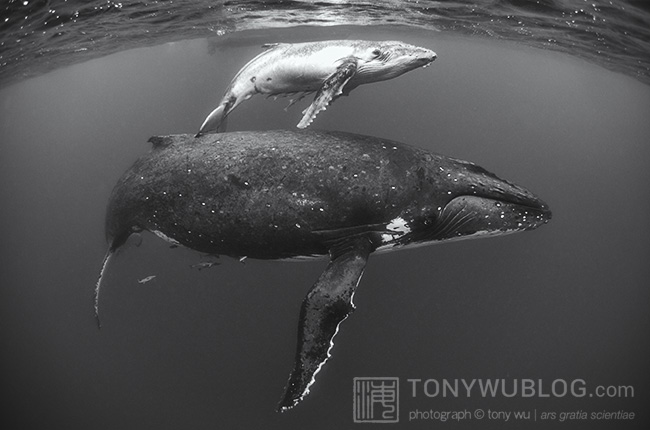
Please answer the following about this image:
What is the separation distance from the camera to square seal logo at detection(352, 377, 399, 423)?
9024 mm

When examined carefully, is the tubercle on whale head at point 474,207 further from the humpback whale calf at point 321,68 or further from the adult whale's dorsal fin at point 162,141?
the adult whale's dorsal fin at point 162,141

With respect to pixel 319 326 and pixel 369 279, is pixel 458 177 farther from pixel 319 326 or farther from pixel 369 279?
pixel 369 279

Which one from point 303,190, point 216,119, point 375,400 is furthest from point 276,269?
point 303,190

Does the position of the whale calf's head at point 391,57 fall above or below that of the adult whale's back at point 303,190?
above

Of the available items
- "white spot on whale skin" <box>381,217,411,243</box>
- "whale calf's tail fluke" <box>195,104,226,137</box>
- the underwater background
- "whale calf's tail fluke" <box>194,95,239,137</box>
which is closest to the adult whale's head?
"whale calf's tail fluke" <box>194,95,239,137</box>

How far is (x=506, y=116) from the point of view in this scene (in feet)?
102

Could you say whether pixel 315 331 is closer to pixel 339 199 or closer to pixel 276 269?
pixel 339 199

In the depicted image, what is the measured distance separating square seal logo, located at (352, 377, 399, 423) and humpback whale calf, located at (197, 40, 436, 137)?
19.0ft

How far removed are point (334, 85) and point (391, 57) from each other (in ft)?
2.98

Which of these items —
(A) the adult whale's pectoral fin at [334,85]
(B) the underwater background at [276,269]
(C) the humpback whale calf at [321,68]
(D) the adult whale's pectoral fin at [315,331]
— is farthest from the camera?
(B) the underwater background at [276,269]

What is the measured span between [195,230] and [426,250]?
15985 mm

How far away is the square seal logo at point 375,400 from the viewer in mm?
9024

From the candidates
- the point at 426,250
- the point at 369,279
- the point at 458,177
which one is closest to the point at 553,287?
the point at 426,250

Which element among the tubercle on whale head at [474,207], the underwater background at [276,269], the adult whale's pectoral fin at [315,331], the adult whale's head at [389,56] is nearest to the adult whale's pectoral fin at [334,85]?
the adult whale's head at [389,56]
